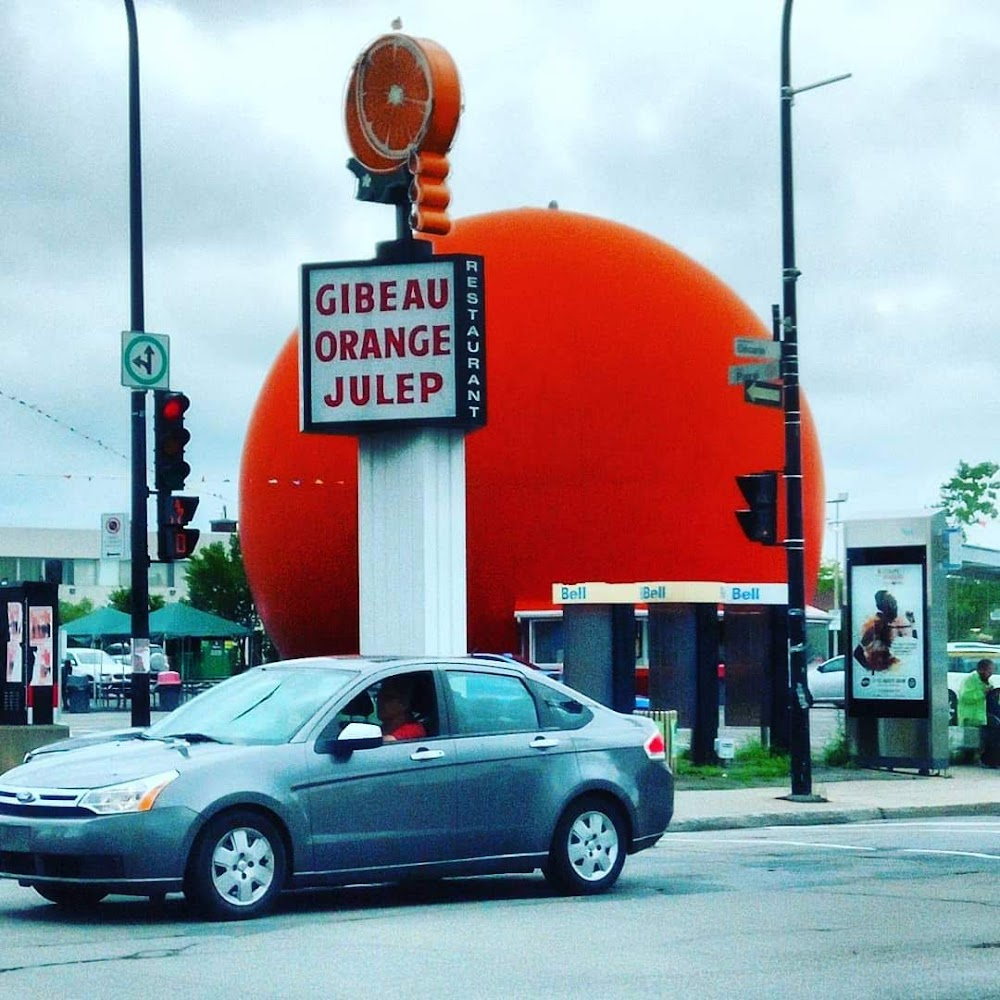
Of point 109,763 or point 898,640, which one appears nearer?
point 109,763

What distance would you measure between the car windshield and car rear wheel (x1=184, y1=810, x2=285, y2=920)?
639 millimetres

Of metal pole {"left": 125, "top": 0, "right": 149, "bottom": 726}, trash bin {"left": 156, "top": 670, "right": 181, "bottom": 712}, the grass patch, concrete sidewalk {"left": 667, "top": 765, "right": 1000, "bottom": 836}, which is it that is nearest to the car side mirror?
concrete sidewalk {"left": 667, "top": 765, "right": 1000, "bottom": 836}

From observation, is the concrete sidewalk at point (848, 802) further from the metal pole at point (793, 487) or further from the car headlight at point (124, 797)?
the car headlight at point (124, 797)

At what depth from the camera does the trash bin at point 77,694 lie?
153 ft

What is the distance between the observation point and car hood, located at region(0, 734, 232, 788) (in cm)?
1133

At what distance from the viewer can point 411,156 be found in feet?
66.9

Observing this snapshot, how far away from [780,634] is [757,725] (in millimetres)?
1707

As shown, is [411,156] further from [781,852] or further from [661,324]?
[661,324]

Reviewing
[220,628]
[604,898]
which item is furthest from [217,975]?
[220,628]

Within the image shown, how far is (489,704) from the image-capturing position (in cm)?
1290

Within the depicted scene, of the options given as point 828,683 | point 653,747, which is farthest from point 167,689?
point 653,747

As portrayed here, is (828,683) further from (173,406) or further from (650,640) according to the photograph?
(173,406)

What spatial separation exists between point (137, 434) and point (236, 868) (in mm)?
10475

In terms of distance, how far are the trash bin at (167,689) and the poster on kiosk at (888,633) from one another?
21148mm
